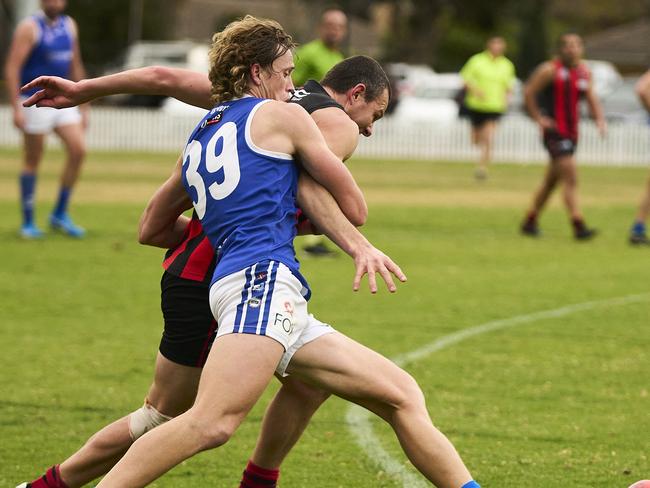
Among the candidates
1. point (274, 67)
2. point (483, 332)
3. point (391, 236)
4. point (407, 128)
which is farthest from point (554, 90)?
point (407, 128)

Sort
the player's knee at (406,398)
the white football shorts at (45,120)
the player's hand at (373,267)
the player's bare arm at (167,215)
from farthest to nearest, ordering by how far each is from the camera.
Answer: the white football shorts at (45,120) < the player's bare arm at (167,215) < the player's knee at (406,398) < the player's hand at (373,267)

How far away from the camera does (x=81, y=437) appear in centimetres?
615

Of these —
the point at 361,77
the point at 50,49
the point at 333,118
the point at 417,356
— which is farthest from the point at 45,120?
the point at 333,118

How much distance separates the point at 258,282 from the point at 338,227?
0.34 meters

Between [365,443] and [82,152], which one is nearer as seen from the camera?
[365,443]

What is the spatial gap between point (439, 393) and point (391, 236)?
751cm

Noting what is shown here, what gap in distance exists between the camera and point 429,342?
8570 mm

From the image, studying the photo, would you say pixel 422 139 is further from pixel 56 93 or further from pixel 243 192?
pixel 243 192

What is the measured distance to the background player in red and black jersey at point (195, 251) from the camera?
4516mm

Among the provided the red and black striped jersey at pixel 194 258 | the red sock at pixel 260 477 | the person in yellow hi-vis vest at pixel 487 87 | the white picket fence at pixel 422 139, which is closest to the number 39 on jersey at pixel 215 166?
the red and black striped jersey at pixel 194 258

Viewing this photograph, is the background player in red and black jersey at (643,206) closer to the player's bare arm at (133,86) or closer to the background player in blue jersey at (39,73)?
the background player in blue jersey at (39,73)

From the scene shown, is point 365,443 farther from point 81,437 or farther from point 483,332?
point 483,332

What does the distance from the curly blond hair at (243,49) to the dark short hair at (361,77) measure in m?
0.34

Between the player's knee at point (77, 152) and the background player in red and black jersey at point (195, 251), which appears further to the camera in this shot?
the player's knee at point (77, 152)
